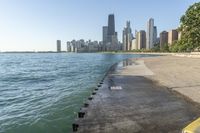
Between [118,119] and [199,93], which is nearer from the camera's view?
[118,119]

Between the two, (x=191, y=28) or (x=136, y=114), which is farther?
(x=191, y=28)

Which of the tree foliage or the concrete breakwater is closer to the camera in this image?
the concrete breakwater

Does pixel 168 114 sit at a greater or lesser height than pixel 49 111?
greater

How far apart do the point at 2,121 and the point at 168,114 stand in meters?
8.21

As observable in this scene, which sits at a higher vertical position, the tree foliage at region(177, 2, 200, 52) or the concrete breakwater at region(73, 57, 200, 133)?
the tree foliage at region(177, 2, 200, 52)

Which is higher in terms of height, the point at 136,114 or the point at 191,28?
the point at 191,28

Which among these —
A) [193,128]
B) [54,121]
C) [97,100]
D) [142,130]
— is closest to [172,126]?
[142,130]

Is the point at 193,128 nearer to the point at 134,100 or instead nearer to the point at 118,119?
the point at 118,119

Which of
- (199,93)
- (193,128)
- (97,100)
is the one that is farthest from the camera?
(199,93)

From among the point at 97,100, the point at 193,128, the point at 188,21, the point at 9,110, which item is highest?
the point at 188,21

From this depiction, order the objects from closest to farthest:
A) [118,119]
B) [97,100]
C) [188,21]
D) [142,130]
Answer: [142,130] < [118,119] < [97,100] < [188,21]

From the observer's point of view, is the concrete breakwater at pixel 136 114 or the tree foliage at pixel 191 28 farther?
the tree foliage at pixel 191 28

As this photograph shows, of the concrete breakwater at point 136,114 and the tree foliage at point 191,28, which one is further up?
the tree foliage at point 191,28

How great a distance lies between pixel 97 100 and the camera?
457 inches
